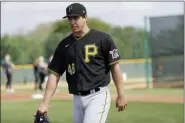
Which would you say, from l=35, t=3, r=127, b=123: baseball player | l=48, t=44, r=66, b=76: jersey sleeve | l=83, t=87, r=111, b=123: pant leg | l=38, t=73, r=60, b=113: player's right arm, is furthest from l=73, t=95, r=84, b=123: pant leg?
l=48, t=44, r=66, b=76: jersey sleeve

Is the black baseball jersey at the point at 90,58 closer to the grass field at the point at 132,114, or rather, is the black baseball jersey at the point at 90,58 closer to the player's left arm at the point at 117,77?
the player's left arm at the point at 117,77

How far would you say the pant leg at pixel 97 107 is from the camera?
524cm

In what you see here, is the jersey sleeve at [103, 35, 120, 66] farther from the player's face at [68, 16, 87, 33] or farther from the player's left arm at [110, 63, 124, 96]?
the player's face at [68, 16, 87, 33]

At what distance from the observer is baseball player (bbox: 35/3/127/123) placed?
5301 millimetres

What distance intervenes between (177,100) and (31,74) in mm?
15824

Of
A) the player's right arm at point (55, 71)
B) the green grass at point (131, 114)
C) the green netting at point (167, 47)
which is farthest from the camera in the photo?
the green netting at point (167, 47)

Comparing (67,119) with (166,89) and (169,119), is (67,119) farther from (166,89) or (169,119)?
(166,89)

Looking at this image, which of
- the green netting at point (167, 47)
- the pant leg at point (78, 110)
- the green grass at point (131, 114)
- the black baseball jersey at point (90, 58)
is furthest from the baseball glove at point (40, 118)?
the green netting at point (167, 47)

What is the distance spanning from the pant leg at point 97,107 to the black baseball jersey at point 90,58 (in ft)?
0.36

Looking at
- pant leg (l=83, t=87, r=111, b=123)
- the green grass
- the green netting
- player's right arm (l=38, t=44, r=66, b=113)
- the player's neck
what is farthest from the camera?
the green netting

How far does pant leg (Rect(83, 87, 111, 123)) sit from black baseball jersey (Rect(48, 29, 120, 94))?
0.11m

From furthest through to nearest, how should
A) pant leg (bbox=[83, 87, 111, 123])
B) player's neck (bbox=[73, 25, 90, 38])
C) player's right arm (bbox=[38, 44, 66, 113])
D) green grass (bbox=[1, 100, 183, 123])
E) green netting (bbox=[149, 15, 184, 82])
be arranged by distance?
green netting (bbox=[149, 15, 184, 82]), green grass (bbox=[1, 100, 183, 123]), player's right arm (bbox=[38, 44, 66, 113]), player's neck (bbox=[73, 25, 90, 38]), pant leg (bbox=[83, 87, 111, 123])

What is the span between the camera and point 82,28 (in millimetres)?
5332

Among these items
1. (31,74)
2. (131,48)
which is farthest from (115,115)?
(31,74)
